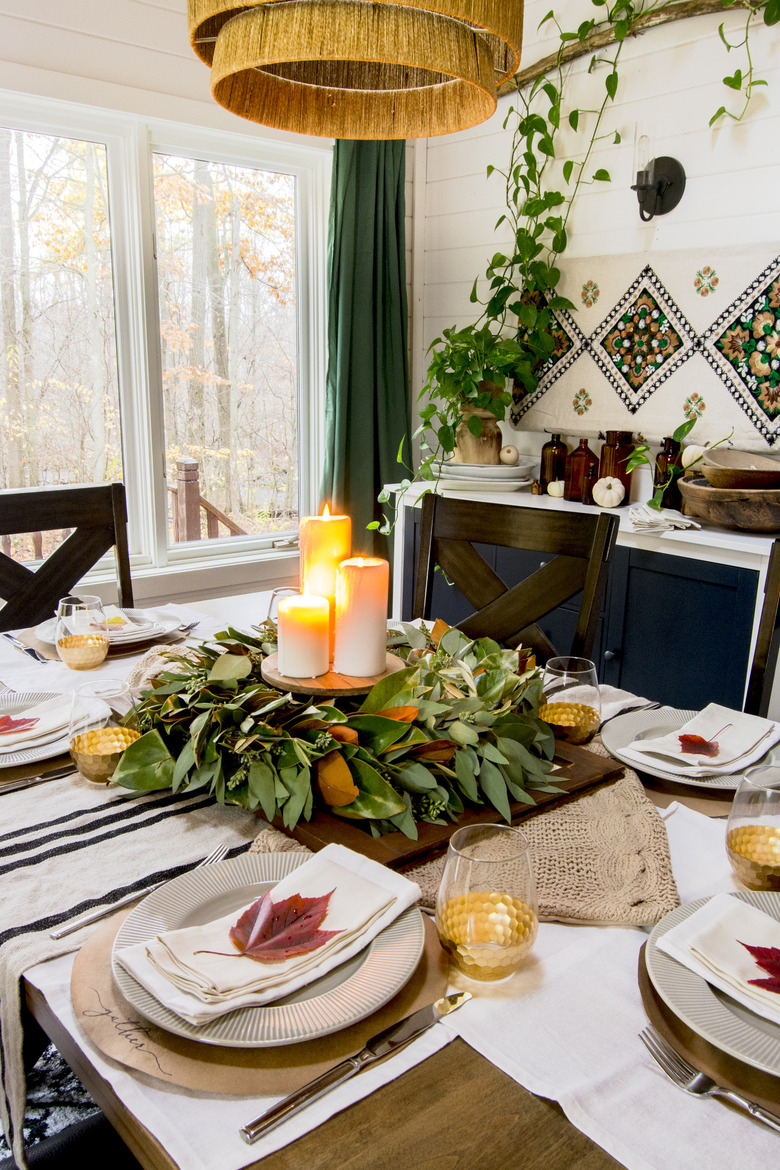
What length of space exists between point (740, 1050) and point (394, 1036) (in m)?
0.24

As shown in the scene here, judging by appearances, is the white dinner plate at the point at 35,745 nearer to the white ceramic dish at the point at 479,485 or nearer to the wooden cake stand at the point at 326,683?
the wooden cake stand at the point at 326,683

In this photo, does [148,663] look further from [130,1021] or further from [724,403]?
[724,403]

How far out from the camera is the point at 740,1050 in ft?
1.96

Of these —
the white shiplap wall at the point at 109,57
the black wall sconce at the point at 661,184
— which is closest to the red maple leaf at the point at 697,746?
the black wall sconce at the point at 661,184

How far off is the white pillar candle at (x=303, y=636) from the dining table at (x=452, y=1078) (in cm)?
22

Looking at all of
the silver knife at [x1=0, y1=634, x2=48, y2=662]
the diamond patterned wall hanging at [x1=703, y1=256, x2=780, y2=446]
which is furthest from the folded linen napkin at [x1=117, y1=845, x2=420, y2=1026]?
the diamond patterned wall hanging at [x1=703, y1=256, x2=780, y2=446]

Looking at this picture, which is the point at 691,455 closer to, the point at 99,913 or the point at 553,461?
the point at 553,461

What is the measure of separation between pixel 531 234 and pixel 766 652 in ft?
6.54

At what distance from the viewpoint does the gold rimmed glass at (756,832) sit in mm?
795

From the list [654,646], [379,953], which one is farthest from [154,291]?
[379,953]

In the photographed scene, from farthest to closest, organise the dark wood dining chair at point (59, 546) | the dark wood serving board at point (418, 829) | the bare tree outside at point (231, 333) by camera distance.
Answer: the bare tree outside at point (231, 333) → the dark wood dining chair at point (59, 546) → the dark wood serving board at point (418, 829)

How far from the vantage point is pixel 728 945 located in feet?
2.29

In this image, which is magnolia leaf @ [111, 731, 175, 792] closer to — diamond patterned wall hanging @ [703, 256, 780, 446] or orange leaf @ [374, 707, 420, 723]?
orange leaf @ [374, 707, 420, 723]

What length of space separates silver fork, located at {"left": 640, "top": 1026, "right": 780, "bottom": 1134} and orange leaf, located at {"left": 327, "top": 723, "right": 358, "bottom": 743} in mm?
417
